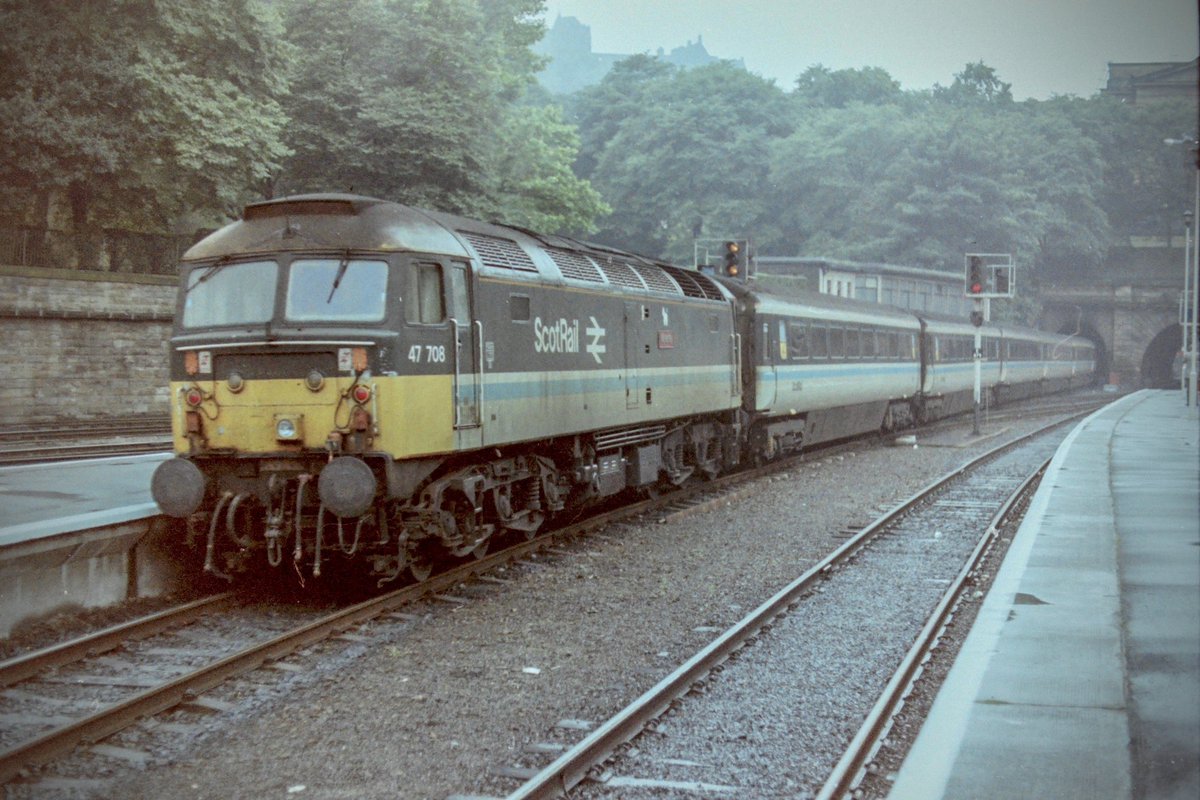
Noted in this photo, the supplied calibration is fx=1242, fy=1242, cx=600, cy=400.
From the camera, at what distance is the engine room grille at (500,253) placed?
1216 centimetres

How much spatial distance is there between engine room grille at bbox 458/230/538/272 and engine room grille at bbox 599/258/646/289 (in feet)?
7.52

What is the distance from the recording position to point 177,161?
2497cm

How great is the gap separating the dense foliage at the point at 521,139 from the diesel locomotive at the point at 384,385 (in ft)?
9.89

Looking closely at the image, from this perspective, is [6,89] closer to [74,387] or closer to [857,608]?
[857,608]

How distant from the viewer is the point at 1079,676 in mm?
8133

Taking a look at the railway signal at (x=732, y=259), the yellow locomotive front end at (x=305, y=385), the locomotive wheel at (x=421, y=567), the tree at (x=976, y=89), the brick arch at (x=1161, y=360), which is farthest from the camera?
the brick arch at (x=1161, y=360)

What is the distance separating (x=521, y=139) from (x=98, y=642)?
33.7 metres

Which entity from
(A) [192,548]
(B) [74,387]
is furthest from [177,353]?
(B) [74,387]

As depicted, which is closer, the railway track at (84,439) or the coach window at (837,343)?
the railway track at (84,439)

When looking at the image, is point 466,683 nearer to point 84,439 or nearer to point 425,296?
point 425,296

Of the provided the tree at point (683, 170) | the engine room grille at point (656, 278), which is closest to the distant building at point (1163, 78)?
the engine room grille at point (656, 278)

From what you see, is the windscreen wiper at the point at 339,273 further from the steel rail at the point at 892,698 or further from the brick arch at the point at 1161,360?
the brick arch at the point at 1161,360

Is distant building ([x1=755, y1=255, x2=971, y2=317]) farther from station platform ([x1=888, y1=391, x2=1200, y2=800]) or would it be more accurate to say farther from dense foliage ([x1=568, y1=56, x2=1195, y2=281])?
station platform ([x1=888, y1=391, x2=1200, y2=800])

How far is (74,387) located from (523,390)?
18115 millimetres
